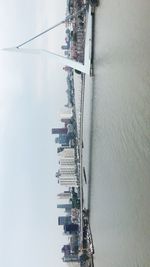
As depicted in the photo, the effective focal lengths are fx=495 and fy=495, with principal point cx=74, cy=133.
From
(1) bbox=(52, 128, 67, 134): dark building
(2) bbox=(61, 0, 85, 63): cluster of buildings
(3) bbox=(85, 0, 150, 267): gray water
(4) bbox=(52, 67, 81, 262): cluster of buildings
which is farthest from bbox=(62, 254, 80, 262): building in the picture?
(2) bbox=(61, 0, 85, 63): cluster of buildings

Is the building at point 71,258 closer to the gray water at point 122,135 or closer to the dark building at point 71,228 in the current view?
the dark building at point 71,228

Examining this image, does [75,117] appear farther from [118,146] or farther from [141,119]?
[141,119]

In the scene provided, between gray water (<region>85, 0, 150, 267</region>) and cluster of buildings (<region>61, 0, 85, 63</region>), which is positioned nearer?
gray water (<region>85, 0, 150, 267</region>)

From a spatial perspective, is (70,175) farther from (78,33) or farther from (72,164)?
Answer: (78,33)

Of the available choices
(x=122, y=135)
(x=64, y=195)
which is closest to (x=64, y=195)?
(x=64, y=195)

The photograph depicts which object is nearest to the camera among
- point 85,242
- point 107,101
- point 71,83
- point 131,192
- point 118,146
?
point 131,192

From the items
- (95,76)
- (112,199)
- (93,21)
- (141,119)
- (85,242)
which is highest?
(93,21)

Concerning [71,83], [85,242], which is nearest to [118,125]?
[85,242]

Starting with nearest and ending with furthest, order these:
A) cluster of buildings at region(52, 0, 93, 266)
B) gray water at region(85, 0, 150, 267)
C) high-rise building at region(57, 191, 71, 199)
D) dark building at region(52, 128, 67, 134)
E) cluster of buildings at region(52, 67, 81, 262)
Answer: gray water at region(85, 0, 150, 267) → cluster of buildings at region(52, 0, 93, 266) → cluster of buildings at region(52, 67, 81, 262) → high-rise building at region(57, 191, 71, 199) → dark building at region(52, 128, 67, 134)

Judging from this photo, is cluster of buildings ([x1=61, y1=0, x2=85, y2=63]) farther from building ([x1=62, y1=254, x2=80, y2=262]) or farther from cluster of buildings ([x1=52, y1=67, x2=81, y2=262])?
building ([x1=62, y1=254, x2=80, y2=262])
